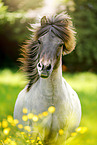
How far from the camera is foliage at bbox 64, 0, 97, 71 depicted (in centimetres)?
1308

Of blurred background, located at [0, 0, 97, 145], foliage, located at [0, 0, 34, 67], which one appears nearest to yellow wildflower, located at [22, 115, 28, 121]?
blurred background, located at [0, 0, 97, 145]

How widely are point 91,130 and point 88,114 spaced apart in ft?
3.21

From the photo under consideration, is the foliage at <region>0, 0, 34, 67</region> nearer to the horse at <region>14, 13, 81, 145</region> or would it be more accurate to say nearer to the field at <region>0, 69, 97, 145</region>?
the field at <region>0, 69, 97, 145</region>

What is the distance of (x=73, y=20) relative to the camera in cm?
1262

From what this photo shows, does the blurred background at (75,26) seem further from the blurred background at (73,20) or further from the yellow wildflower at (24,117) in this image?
the yellow wildflower at (24,117)

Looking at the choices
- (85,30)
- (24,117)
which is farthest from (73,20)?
(24,117)

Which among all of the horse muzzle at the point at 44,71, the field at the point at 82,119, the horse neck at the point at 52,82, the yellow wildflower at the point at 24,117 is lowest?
the field at the point at 82,119

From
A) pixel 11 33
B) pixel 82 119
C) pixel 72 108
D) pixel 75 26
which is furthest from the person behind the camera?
pixel 11 33

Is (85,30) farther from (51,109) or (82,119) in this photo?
(51,109)

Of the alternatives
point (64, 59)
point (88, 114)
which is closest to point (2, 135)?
point (88, 114)

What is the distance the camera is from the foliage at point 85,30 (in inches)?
515

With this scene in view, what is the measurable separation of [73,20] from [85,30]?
1.24m

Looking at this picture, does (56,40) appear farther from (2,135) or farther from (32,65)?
(2,135)

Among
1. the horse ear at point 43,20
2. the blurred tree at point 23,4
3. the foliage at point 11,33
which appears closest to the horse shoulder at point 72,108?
the horse ear at point 43,20
